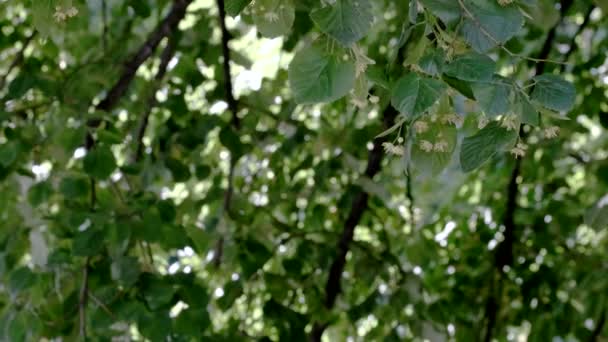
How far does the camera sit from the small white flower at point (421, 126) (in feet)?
2.99

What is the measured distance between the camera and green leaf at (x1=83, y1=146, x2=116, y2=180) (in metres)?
1.56

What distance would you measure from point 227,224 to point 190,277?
0.28 meters

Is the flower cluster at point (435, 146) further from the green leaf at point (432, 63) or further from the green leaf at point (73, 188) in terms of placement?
the green leaf at point (73, 188)

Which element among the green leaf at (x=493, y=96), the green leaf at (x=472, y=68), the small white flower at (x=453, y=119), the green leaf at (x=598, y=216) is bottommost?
the green leaf at (x=598, y=216)

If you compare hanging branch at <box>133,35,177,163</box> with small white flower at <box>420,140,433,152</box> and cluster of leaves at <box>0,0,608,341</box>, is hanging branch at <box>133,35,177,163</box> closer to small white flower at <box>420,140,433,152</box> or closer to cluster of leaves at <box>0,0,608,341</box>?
cluster of leaves at <box>0,0,608,341</box>

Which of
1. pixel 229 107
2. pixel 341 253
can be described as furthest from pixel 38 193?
pixel 341 253

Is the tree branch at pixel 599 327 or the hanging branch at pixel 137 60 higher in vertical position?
the hanging branch at pixel 137 60

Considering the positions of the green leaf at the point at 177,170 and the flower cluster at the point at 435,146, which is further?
the green leaf at the point at 177,170

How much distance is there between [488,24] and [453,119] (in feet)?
0.38

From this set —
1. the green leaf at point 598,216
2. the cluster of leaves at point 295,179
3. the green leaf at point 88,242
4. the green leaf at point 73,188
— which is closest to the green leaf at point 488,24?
the cluster of leaves at point 295,179

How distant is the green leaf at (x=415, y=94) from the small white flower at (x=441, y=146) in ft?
0.35

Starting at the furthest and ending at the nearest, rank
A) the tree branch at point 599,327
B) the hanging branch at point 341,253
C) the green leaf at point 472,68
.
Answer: the tree branch at point 599,327 → the hanging branch at point 341,253 → the green leaf at point 472,68

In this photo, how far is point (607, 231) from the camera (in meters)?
2.33

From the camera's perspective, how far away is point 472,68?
81 centimetres
